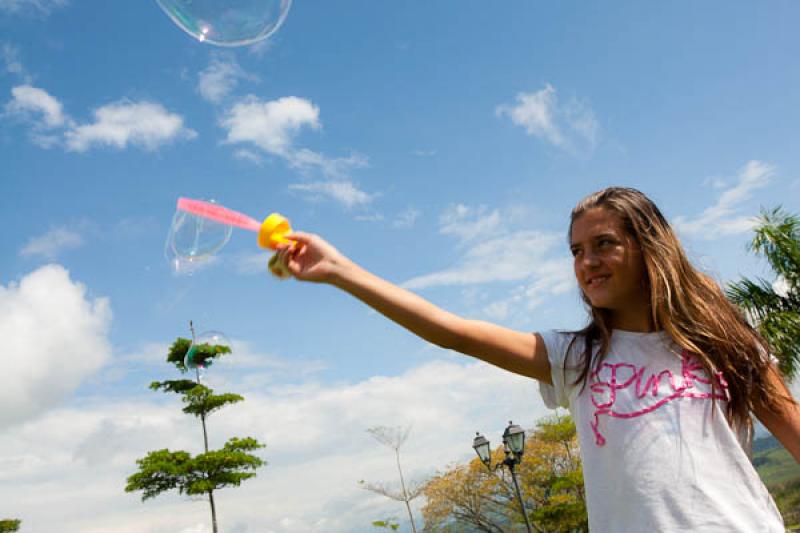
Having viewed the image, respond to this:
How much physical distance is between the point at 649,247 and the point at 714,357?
368mm

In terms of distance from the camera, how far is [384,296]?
1.65 meters

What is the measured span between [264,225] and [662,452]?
1.19 meters

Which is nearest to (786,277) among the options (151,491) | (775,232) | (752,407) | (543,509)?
(775,232)

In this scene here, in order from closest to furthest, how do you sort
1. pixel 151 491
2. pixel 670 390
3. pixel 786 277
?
pixel 670 390 < pixel 786 277 < pixel 151 491

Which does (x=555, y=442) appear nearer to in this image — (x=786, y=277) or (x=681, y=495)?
(x=786, y=277)

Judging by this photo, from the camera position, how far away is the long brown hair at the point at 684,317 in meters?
1.83

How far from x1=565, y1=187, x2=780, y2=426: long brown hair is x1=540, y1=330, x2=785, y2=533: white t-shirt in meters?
0.05

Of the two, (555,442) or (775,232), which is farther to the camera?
(555,442)

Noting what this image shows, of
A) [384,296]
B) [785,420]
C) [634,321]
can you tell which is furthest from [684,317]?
[384,296]

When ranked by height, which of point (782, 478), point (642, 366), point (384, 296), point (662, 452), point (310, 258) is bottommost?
point (782, 478)

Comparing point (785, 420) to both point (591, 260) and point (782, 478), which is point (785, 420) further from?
point (782, 478)

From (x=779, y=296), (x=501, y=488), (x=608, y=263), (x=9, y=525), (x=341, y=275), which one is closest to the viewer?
(x=341, y=275)

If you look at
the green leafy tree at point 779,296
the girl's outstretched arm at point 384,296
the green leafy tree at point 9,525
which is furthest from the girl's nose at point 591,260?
the green leafy tree at point 9,525

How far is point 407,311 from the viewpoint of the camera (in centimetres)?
165
